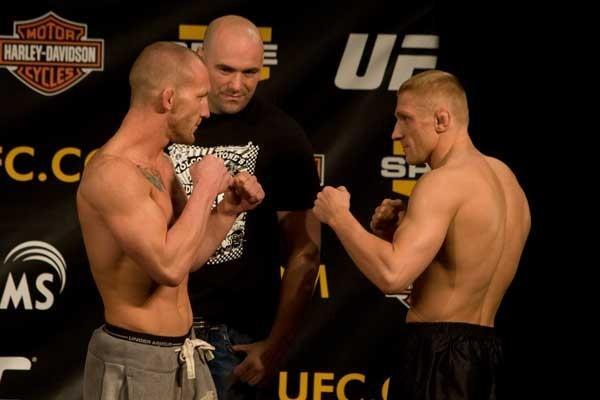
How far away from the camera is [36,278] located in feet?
12.7

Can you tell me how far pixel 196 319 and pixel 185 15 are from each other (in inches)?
50.0

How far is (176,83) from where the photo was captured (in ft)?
8.84

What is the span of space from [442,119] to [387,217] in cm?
34

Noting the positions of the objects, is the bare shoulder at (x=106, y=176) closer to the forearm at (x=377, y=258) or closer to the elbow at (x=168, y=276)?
the elbow at (x=168, y=276)

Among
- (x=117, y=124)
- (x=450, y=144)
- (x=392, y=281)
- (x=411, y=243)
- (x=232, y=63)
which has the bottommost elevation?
(x=392, y=281)

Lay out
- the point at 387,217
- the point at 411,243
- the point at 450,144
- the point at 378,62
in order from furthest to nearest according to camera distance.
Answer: the point at 378,62
the point at 387,217
the point at 450,144
the point at 411,243

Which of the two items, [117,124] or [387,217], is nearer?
[387,217]

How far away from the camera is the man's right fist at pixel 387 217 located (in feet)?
10.0

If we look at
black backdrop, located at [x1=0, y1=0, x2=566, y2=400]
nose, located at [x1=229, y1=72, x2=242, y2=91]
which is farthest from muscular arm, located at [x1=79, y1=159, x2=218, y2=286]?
black backdrop, located at [x1=0, y1=0, x2=566, y2=400]

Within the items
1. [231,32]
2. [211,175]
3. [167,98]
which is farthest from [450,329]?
[231,32]

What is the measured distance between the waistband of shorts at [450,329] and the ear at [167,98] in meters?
0.91

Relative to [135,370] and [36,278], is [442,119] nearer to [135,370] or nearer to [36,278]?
[135,370]

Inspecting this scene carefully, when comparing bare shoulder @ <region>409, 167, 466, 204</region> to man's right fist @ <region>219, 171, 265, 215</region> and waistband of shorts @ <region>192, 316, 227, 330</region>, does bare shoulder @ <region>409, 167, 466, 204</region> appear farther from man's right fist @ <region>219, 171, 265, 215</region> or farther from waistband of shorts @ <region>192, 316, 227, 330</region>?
waistband of shorts @ <region>192, 316, 227, 330</region>

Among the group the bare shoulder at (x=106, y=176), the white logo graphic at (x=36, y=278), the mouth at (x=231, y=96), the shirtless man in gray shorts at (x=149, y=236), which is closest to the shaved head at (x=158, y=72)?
the shirtless man in gray shorts at (x=149, y=236)
